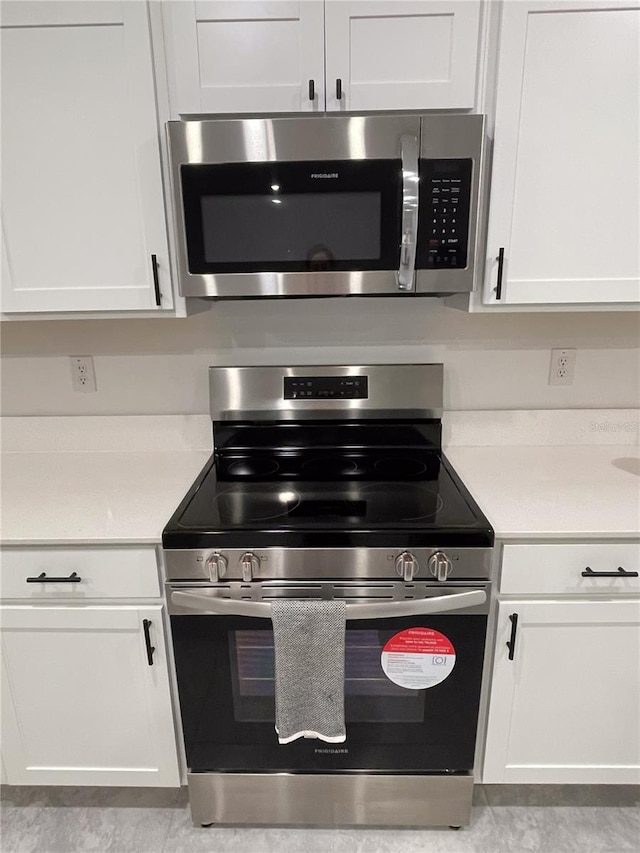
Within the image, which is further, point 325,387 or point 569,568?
point 325,387

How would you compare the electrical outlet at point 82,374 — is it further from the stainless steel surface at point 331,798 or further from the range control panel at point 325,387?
the stainless steel surface at point 331,798

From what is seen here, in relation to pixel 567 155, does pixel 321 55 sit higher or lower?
higher

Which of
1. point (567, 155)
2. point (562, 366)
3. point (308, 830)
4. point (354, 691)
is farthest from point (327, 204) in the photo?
point (308, 830)

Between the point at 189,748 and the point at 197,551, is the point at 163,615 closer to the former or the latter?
the point at 197,551

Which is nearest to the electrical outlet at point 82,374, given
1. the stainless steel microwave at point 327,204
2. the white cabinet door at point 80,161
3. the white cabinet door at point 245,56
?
the white cabinet door at point 80,161

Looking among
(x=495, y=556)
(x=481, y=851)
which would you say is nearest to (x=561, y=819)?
(x=481, y=851)

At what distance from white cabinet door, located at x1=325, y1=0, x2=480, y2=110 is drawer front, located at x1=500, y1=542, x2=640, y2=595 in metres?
1.05

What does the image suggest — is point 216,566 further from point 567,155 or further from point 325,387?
point 567,155

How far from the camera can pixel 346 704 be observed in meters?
1.32

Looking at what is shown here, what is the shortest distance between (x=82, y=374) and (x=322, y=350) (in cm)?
79

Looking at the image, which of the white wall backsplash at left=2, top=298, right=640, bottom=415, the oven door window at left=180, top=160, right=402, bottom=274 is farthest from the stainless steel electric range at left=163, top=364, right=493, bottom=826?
the oven door window at left=180, top=160, right=402, bottom=274

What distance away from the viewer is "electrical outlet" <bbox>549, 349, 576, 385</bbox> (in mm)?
1694

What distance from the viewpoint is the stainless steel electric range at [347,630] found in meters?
1.21

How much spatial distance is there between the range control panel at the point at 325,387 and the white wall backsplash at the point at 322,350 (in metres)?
0.11
